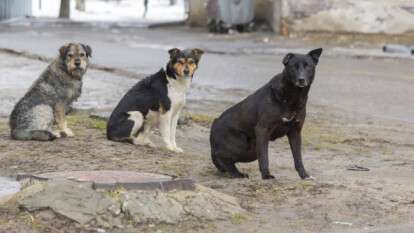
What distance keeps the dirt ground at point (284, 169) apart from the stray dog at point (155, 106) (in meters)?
0.25

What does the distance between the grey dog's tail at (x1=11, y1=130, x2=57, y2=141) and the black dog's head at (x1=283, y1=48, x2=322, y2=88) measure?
3176 mm

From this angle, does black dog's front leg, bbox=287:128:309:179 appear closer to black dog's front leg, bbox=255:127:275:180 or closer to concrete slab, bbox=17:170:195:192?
black dog's front leg, bbox=255:127:275:180

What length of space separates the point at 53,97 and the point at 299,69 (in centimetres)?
351

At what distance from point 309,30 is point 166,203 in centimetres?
2185

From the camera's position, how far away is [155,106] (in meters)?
11.5

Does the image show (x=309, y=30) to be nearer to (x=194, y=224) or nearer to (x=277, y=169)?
(x=277, y=169)

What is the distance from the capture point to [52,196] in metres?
7.36

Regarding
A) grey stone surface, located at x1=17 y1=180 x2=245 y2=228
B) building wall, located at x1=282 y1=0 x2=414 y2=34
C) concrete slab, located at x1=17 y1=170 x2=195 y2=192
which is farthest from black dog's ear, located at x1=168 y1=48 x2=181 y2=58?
building wall, located at x1=282 y1=0 x2=414 y2=34

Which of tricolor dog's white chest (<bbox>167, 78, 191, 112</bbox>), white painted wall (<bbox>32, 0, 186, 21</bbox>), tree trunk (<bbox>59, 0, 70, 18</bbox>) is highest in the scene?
tricolor dog's white chest (<bbox>167, 78, 191, 112</bbox>)

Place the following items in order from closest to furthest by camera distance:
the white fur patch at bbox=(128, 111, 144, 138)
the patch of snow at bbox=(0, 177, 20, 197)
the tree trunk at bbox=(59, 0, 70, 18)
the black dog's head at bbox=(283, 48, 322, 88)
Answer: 1. the patch of snow at bbox=(0, 177, 20, 197)
2. the black dog's head at bbox=(283, 48, 322, 88)
3. the white fur patch at bbox=(128, 111, 144, 138)
4. the tree trunk at bbox=(59, 0, 70, 18)

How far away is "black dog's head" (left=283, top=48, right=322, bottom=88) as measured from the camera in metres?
8.94

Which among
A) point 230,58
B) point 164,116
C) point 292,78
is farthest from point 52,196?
point 230,58

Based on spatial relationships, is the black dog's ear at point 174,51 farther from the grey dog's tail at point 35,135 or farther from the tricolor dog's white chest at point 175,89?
the grey dog's tail at point 35,135

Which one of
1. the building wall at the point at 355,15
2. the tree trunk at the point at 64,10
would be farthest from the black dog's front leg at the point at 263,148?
the tree trunk at the point at 64,10
